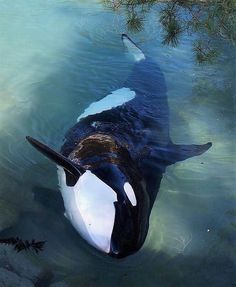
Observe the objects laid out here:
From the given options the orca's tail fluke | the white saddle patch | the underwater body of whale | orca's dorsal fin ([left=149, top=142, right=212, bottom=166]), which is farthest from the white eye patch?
the orca's tail fluke

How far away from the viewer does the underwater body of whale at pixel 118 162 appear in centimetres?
270

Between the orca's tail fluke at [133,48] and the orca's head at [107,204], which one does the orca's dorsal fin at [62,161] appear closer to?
the orca's head at [107,204]

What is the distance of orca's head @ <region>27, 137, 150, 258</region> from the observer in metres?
2.65

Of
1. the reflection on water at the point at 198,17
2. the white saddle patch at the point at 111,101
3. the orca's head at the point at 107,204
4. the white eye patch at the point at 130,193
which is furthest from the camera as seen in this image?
the white saddle patch at the point at 111,101

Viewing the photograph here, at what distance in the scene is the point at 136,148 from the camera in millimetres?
3668

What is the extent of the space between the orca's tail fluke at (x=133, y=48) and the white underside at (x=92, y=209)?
2.82 meters

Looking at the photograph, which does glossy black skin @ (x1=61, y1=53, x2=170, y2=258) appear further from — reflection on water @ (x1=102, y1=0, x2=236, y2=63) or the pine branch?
reflection on water @ (x1=102, y1=0, x2=236, y2=63)

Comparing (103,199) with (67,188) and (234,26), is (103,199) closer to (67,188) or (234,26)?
(67,188)

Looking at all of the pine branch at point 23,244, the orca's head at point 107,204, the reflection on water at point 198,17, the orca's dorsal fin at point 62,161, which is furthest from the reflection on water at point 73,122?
the reflection on water at point 198,17

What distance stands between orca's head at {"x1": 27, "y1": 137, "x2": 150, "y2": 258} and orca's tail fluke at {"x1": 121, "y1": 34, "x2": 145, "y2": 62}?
8.65ft

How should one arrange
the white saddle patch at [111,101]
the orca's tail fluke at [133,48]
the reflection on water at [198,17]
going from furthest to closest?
1. the orca's tail fluke at [133,48]
2. the white saddle patch at [111,101]
3. the reflection on water at [198,17]

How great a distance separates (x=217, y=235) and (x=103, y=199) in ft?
2.83

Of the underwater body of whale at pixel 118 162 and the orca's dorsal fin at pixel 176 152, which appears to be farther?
the orca's dorsal fin at pixel 176 152

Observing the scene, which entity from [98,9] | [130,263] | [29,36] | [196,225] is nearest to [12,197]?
[130,263]
